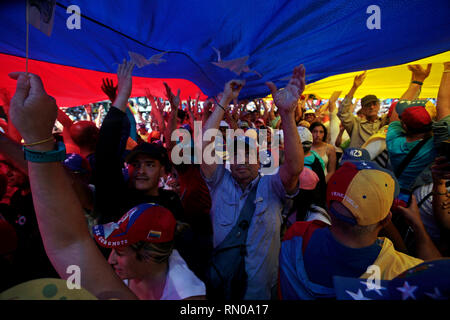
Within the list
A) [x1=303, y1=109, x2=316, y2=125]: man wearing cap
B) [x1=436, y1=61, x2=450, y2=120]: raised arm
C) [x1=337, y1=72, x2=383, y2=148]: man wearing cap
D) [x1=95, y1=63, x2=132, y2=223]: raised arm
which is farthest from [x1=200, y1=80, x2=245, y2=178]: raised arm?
[x1=303, y1=109, x2=316, y2=125]: man wearing cap

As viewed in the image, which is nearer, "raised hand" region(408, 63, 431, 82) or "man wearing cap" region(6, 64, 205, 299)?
"man wearing cap" region(6, 64, 205, 299)

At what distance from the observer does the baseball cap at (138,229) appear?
107 centimetres

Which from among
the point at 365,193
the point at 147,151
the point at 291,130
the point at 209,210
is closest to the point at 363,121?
the point at 291,130

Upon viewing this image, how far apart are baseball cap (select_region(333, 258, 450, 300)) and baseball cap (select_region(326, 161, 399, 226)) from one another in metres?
0.41

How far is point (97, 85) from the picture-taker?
4000 mm

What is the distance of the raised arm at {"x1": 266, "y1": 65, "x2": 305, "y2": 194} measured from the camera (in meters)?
1.54

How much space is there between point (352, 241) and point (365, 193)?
23 centimetres

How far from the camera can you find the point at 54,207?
0.66 meters

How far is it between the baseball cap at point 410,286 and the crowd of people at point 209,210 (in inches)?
0.4

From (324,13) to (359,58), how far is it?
3.35ft

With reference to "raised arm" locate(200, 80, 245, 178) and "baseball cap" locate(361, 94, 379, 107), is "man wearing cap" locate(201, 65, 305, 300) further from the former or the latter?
"baseball cap" locate(361, 94, 379, 107)

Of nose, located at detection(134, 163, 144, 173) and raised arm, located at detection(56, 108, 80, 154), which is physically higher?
raised arm, located at detection(56, 108, 80, 154)

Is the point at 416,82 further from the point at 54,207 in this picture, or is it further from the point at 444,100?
the point at 54,207
